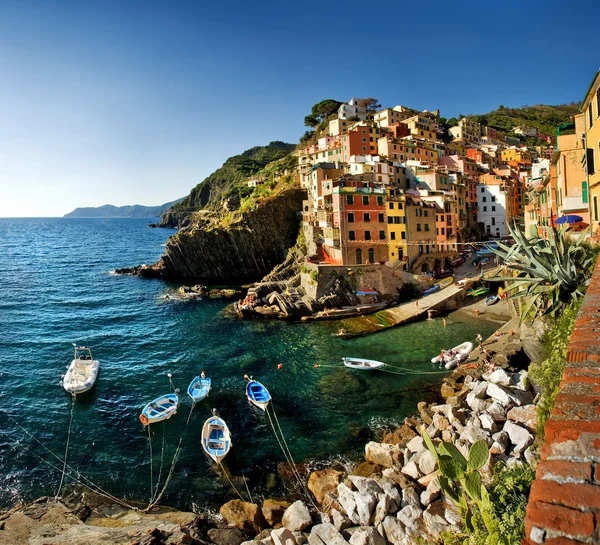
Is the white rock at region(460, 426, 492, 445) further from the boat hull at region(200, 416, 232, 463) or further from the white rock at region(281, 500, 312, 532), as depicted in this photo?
the boat hull at region(200, 416, 232, 463)

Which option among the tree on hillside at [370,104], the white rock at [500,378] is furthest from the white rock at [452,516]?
the tree on hillside at [370,104]

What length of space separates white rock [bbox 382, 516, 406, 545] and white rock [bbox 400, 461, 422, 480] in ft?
9.94

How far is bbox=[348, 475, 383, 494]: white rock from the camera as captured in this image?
49.1 ft

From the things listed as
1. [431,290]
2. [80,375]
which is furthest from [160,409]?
[431,290]

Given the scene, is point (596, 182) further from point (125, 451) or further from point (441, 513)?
point (125, 451)

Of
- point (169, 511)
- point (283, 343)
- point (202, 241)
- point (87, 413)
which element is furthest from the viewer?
point (202, 241)

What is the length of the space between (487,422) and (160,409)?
1878 centimetres

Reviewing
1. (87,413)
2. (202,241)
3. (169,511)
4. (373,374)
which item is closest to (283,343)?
(373,374)

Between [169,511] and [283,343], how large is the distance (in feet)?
68.8

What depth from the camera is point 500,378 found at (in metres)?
22.6

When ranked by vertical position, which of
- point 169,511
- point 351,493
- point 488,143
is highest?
point 488,143

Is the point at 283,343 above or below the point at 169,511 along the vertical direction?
above

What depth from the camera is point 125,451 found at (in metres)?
21.8

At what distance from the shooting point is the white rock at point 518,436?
615 inches
